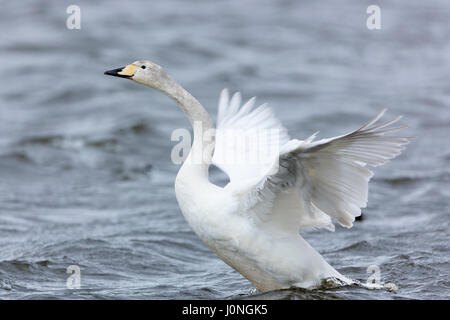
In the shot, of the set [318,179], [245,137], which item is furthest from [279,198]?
[245,137]

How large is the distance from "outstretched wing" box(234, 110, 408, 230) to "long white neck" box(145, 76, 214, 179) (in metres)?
0.52

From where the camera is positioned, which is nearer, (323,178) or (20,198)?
(323,178)

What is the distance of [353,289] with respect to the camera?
20.0 ft

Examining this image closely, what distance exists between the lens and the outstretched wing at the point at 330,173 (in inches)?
199

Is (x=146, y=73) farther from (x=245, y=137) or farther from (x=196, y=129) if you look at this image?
(x=245, y=137)

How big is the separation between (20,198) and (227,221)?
16.5 ft

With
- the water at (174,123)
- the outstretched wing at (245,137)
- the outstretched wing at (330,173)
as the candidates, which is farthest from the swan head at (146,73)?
the water at (174,123)

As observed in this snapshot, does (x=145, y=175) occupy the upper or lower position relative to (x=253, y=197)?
upper

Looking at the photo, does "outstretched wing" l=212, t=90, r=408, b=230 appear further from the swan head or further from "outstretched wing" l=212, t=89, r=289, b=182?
the swan head

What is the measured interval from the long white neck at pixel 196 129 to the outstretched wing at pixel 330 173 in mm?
517

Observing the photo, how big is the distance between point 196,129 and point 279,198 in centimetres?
87

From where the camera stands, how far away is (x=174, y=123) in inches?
544
